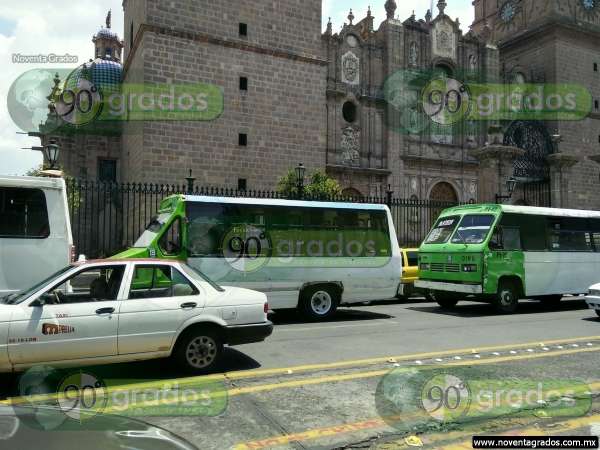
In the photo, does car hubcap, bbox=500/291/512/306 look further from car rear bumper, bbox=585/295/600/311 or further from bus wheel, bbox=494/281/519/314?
car rear bumper, bbox=585/295/600/311

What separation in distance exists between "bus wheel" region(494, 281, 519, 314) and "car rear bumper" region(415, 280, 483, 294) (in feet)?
2.49

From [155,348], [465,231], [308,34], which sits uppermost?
[308,34]

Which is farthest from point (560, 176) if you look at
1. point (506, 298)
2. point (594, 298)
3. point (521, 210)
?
point (594, 298)

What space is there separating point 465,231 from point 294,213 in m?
4.72

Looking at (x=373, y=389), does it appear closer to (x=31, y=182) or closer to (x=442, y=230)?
(x=31, y=182)

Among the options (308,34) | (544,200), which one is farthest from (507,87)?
(308,34)

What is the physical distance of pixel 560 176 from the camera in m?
34.5

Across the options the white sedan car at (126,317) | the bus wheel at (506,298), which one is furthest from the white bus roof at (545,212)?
the white sedan car at (126,317)

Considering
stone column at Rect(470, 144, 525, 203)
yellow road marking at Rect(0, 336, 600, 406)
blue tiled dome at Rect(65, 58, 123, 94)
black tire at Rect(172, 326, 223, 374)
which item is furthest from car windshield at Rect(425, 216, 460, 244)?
blue tiled dome at Rect(65, 58, 123, 94)

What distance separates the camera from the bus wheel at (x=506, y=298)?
12.3 metres

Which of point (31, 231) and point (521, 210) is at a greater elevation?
point (521, 210)

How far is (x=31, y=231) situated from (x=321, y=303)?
6044 millimetres

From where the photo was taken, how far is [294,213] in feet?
36.8

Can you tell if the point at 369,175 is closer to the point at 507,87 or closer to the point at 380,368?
the point at 507,87
